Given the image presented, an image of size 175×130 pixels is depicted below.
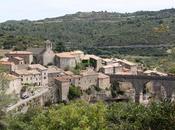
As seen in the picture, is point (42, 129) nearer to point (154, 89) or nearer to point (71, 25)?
point (154, 89)

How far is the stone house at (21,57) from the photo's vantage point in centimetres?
6591

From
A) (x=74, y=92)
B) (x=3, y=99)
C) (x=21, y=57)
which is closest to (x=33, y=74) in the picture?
(x=74, y=92)

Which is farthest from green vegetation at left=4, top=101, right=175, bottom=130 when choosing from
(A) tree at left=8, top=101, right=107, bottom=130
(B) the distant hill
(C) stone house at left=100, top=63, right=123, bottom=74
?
(B) the distant hill

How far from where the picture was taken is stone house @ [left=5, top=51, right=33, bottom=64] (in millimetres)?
65906

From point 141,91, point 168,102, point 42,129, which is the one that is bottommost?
point 141,91

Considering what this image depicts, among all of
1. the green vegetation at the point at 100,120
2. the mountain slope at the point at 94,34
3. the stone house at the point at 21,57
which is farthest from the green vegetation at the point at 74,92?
the green vegetation at the point at 100,120

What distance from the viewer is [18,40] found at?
273ft

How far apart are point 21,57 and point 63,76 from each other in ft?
22.5

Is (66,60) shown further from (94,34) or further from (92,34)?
(92,34)

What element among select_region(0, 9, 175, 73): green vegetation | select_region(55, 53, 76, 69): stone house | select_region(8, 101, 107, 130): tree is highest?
select_region(8, 101, 107, 130): tree

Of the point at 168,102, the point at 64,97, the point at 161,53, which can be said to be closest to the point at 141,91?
the point at 64,97

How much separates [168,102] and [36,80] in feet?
125

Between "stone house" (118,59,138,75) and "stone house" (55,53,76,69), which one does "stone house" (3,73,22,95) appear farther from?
"stone house" (118,59,138,75)

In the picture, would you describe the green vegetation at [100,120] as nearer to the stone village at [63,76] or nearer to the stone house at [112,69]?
the stone village at [63,76]
